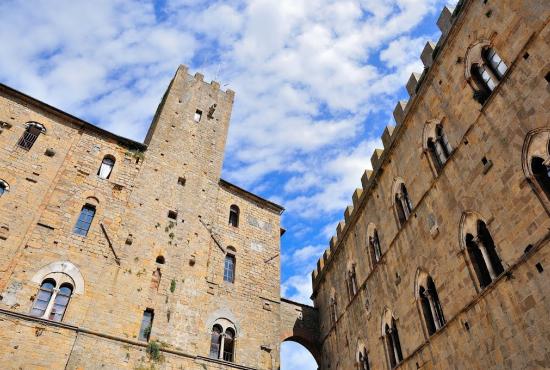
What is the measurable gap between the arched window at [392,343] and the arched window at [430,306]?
1.53 metres

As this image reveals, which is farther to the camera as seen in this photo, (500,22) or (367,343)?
(367,343)

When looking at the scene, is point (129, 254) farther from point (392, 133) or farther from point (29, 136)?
point (392, 133)

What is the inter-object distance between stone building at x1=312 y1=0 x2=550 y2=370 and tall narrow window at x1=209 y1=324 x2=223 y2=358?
4439mm

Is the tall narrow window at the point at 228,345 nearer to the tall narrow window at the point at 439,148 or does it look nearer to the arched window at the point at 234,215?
the arched window at the point at 234,215

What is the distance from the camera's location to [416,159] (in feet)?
35.1

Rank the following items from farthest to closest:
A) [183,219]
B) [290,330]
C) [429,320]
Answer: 1. [290,330]
2. [183,219]
3. [429,320]

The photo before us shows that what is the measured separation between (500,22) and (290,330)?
43.3 ft

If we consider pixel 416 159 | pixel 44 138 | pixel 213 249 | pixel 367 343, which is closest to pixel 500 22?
pixel 416 159

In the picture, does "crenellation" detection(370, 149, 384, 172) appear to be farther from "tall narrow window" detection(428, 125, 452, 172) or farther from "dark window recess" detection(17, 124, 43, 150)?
"dark window recess" detection(17, 124, 43, 150)

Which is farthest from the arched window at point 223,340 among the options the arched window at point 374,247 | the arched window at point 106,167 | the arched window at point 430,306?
the arched window at point 430,306

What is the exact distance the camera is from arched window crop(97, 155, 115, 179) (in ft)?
48.0

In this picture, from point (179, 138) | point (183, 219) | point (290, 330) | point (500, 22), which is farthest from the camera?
point (179, 138)

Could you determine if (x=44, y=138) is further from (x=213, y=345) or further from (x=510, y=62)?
(x=510, y=62)

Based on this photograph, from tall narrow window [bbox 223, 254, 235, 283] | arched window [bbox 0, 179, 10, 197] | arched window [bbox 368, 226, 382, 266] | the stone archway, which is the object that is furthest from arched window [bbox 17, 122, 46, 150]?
arched window [bbox 368, 226, 382, 266]
